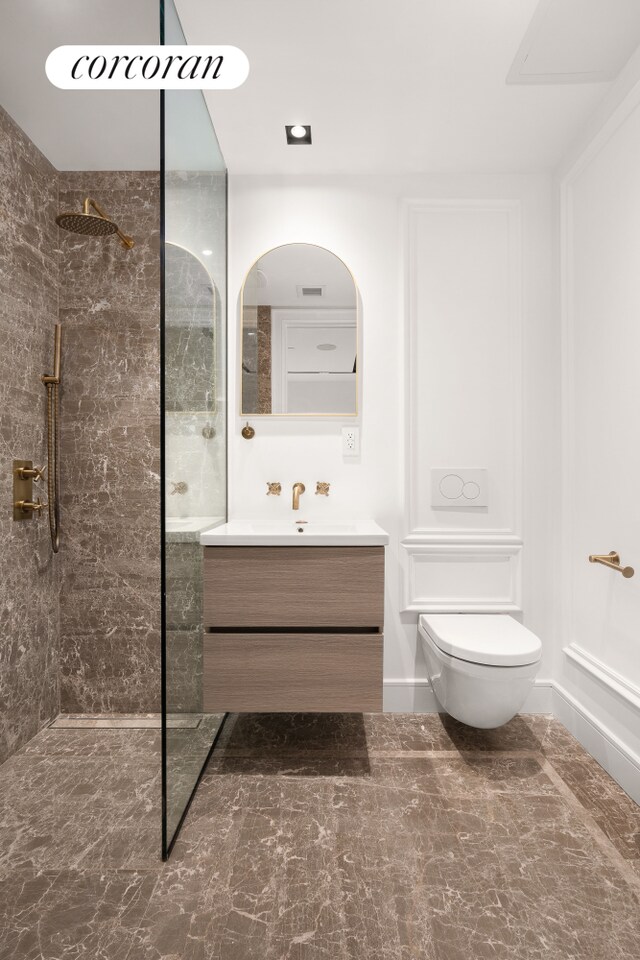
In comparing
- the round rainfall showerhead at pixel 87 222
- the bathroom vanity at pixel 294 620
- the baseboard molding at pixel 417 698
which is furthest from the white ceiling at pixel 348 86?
the baseboard molding at pixel 417 698

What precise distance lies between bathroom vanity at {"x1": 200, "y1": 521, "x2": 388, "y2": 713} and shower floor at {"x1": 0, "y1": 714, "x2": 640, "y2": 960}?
32 centimetres

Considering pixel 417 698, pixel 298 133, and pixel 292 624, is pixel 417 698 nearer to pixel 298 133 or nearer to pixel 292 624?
pixel 292 624

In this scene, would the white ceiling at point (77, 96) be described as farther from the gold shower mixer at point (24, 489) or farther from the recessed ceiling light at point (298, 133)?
the gold shower mixer at point (24, 489)

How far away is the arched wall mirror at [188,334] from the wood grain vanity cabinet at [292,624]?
22.4 inches

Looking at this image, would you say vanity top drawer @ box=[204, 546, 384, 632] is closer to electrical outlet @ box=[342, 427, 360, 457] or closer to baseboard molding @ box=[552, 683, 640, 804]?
electrical outlet @ box=[342, 427, 360, 457]

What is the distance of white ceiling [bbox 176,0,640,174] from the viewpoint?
5.24 ft

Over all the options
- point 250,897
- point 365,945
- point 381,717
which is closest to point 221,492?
point 381,717

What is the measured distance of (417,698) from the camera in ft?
7.79

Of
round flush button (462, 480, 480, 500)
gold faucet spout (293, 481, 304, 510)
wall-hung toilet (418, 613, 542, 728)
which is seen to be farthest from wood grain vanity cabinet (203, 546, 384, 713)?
round flush button (462, 480, 480, 500)

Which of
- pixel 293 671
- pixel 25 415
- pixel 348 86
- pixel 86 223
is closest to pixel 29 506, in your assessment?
pixel 25 415

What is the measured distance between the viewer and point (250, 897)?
1322 millimetres

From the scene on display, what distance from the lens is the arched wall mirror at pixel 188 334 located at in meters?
1.46

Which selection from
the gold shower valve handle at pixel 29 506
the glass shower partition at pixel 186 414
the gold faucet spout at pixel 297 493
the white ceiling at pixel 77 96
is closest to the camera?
the glass shower partition at pixel 186 414

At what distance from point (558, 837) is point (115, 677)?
1857 millimetres
